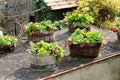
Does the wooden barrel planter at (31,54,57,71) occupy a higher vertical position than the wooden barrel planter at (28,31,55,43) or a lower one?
lower

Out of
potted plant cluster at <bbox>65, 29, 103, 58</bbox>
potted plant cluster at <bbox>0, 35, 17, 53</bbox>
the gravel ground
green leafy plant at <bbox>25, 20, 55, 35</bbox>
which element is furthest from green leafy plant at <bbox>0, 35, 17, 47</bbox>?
potted plant cluster at <bbox>65, 29, 103, 58</bbox>

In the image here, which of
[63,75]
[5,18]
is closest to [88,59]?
[63,75]

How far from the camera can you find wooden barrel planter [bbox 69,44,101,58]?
25.0 feet

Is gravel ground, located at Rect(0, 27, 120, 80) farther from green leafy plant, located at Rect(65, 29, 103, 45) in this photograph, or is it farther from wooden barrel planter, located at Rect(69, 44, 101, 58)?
green leafy plant, located at Rect(65, 29, 103, 45)

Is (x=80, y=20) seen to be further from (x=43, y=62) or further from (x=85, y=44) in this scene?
(x=43, y=62)

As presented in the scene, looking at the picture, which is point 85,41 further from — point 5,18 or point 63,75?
point 5,18

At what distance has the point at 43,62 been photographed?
6969 millimetres

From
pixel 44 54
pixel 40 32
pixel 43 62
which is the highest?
pixel 40 32

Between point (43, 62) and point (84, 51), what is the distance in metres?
1.16

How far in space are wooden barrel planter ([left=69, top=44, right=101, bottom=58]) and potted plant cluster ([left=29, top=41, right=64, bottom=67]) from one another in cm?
68

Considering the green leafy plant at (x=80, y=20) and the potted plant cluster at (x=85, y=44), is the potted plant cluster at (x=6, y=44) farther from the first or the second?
the green leafy plant at (x=80, y=20)

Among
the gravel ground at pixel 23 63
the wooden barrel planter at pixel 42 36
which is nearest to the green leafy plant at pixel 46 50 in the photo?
the gravel ground at pixel 23 63

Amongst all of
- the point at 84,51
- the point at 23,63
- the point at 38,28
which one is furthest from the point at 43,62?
the point at 38,28

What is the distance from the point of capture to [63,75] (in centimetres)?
670
